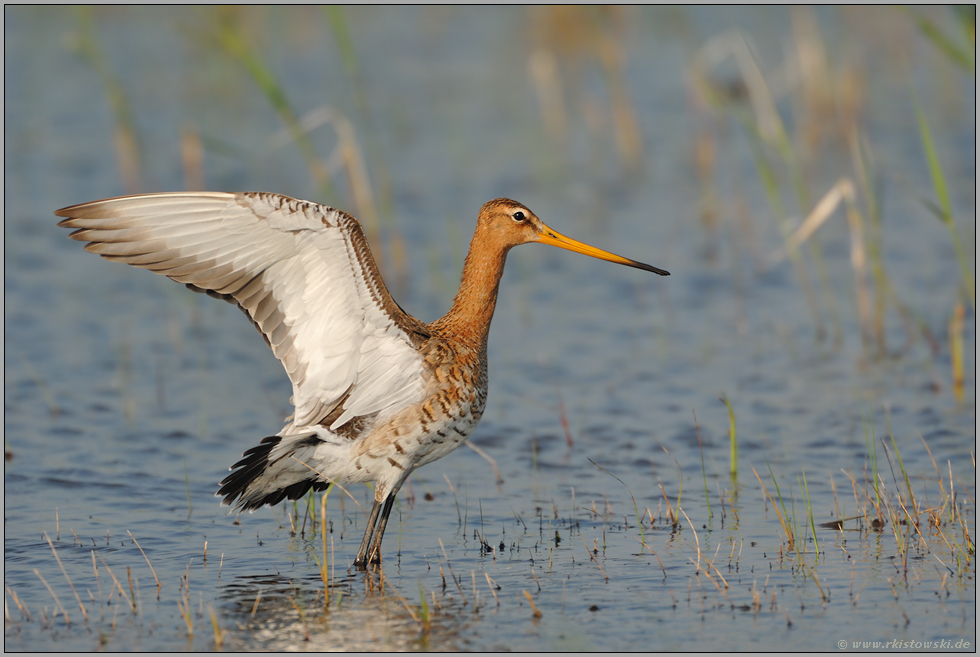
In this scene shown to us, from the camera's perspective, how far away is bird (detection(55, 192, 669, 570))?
16.9 feet

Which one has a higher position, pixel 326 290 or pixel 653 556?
pixel 326 290

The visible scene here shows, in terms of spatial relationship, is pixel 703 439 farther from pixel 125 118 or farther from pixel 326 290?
pixel 125 118

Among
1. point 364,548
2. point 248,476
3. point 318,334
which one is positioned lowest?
point 364,548

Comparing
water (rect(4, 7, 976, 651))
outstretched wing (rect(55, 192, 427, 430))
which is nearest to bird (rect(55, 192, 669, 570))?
outstretched wing (rect(55, 192, 427, 430))

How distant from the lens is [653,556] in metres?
5.38

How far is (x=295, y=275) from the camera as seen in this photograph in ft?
17.4

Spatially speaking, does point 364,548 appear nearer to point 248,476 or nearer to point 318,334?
point 248,476

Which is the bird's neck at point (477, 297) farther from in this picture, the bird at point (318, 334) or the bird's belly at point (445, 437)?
the bird's belly at point (445, 437)

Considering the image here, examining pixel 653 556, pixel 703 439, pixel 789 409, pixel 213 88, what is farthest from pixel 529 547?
pixel 213 88

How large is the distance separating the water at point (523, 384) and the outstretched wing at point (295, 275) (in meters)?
0.82

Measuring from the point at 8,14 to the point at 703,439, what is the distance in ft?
46.0

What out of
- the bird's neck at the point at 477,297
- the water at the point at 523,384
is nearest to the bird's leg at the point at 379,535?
the water at the point at 523,384

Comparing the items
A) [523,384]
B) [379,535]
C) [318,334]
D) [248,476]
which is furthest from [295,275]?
[523,384]

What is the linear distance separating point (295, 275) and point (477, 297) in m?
0.95
